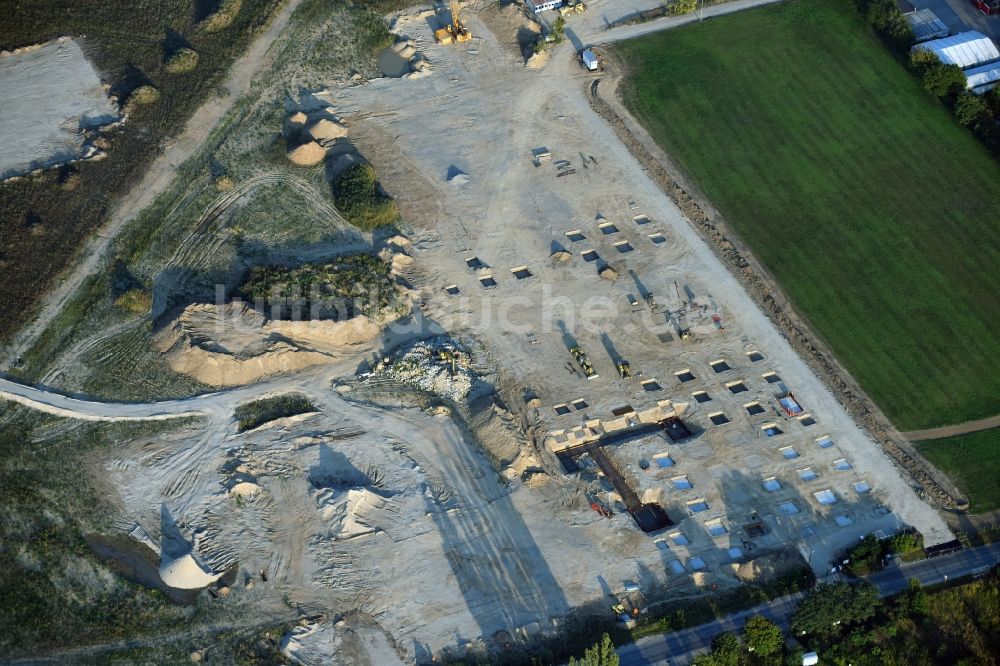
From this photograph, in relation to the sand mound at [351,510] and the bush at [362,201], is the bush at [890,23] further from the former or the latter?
the sand mound at [351,510]

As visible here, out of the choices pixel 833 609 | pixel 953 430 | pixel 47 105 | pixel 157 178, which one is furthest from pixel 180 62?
pixel 833 609

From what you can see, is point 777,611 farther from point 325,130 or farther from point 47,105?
point 47,105

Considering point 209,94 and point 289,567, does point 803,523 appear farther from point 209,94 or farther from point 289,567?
point 209,94

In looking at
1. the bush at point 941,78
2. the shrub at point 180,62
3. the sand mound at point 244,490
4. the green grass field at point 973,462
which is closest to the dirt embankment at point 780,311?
the green grass field at point 973,462

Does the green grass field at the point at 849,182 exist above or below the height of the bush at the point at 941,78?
below

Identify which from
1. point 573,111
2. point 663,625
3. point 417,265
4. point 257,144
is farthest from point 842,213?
point 257,144

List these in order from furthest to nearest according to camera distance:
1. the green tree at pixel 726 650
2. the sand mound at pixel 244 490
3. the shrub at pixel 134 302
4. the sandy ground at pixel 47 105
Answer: the sandy ground at pixel 47 105 < the shrub at pixel 134 302 < the sand mound at pixel 244 490 < the green tree at pixel 726 650
